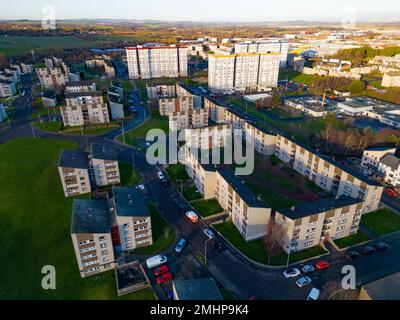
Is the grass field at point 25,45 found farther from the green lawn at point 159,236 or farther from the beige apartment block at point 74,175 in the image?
the green lawn at point 159,236

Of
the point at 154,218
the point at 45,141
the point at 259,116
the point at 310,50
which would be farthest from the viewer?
the point at 310,50

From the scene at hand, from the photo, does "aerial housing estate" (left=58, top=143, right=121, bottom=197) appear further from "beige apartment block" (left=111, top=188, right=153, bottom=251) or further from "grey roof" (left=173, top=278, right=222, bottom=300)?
"grey roof" (left=173, top=278, right=222, bottom=300)

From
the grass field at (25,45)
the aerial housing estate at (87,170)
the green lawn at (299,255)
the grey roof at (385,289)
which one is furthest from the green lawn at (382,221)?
the grass field at (25,45)

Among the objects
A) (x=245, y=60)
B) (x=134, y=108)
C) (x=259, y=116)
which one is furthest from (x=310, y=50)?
(x=134, y=108)

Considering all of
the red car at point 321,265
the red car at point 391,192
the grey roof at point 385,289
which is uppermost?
the grey roof at point 385,289

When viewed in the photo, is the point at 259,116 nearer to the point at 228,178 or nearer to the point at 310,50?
the point at 228,178
